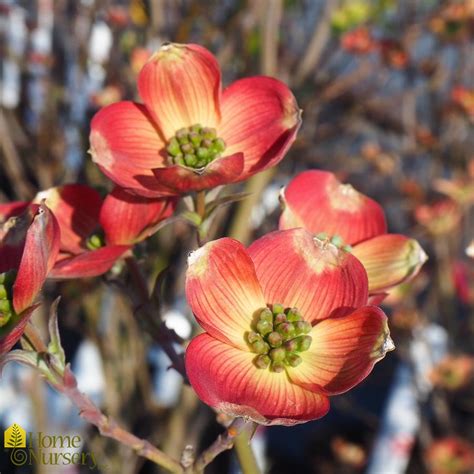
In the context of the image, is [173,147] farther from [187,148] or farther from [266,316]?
[266,316]

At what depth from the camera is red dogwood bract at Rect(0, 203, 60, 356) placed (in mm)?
442

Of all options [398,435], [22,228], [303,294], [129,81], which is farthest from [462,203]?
[22,228]

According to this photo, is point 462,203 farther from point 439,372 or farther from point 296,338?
point 296,338

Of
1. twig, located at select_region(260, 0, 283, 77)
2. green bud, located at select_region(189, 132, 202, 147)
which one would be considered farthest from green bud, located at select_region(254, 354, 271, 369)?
twig, located at select_region(260, 0, 283, 77)

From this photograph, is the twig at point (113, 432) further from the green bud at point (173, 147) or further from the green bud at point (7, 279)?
the green bud at point (173, 147)

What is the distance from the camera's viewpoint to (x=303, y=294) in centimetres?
53

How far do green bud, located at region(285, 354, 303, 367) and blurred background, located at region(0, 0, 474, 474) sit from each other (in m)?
0.50

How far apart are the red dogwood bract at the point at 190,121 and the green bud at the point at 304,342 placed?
14 centimetres

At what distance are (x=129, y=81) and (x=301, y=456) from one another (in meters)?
1.47

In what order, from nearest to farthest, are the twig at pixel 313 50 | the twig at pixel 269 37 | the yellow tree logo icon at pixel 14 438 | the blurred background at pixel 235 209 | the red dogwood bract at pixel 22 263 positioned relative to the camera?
the red dogwood bract at pixel 22 263 < the yellow tree logo icon at pixel 14 438 < the twig at pixel 269 37 < the blurred background at pixel 235 209 < the twig at pixel 313 50

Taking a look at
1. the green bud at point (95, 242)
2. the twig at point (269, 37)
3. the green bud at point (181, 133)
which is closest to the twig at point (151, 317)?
the green bud at point (95, 242)

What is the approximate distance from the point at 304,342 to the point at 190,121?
0.24 metres

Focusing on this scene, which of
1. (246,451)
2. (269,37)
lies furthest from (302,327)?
(269,37)

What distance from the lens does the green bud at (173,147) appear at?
606 mm
